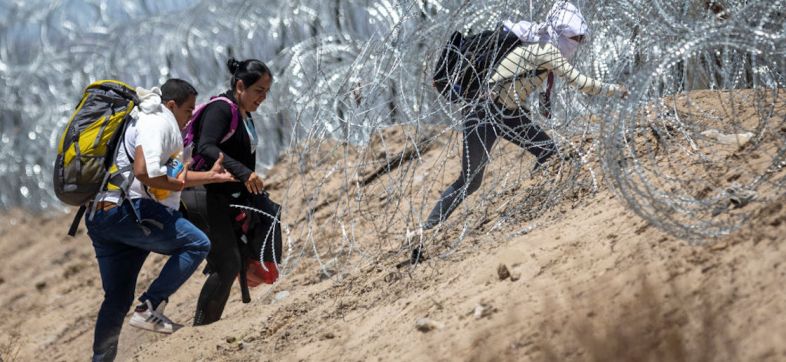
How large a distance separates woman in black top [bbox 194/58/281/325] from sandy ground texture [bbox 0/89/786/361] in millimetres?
208

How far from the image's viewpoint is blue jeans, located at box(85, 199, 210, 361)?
15.4 ft

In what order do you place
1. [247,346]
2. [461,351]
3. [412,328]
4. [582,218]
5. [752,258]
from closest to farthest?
[752,258], [461,351], [412,328], [582,218], [247,346]

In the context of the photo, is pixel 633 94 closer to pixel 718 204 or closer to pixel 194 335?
pixel 718 204

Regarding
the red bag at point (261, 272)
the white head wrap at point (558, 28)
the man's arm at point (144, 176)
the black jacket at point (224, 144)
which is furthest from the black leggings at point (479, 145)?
the man's arm at point (144, 176)

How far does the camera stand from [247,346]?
514 cm

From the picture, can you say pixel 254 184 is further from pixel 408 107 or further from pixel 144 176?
pixel 408 107

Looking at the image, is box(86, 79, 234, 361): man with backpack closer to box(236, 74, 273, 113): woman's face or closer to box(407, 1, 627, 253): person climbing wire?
box(236, 74, 273, 113): woman's face

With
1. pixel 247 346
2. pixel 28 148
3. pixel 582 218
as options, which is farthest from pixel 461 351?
pixel 28 148

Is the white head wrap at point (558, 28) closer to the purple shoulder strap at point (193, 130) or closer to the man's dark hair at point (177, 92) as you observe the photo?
the purple shoulder strap at point (193, 130)

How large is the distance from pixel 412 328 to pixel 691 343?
131cm

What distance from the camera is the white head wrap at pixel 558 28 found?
4.89 metres

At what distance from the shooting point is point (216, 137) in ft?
16.4

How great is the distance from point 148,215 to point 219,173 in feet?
1.22

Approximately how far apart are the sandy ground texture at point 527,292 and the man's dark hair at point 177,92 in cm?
58
